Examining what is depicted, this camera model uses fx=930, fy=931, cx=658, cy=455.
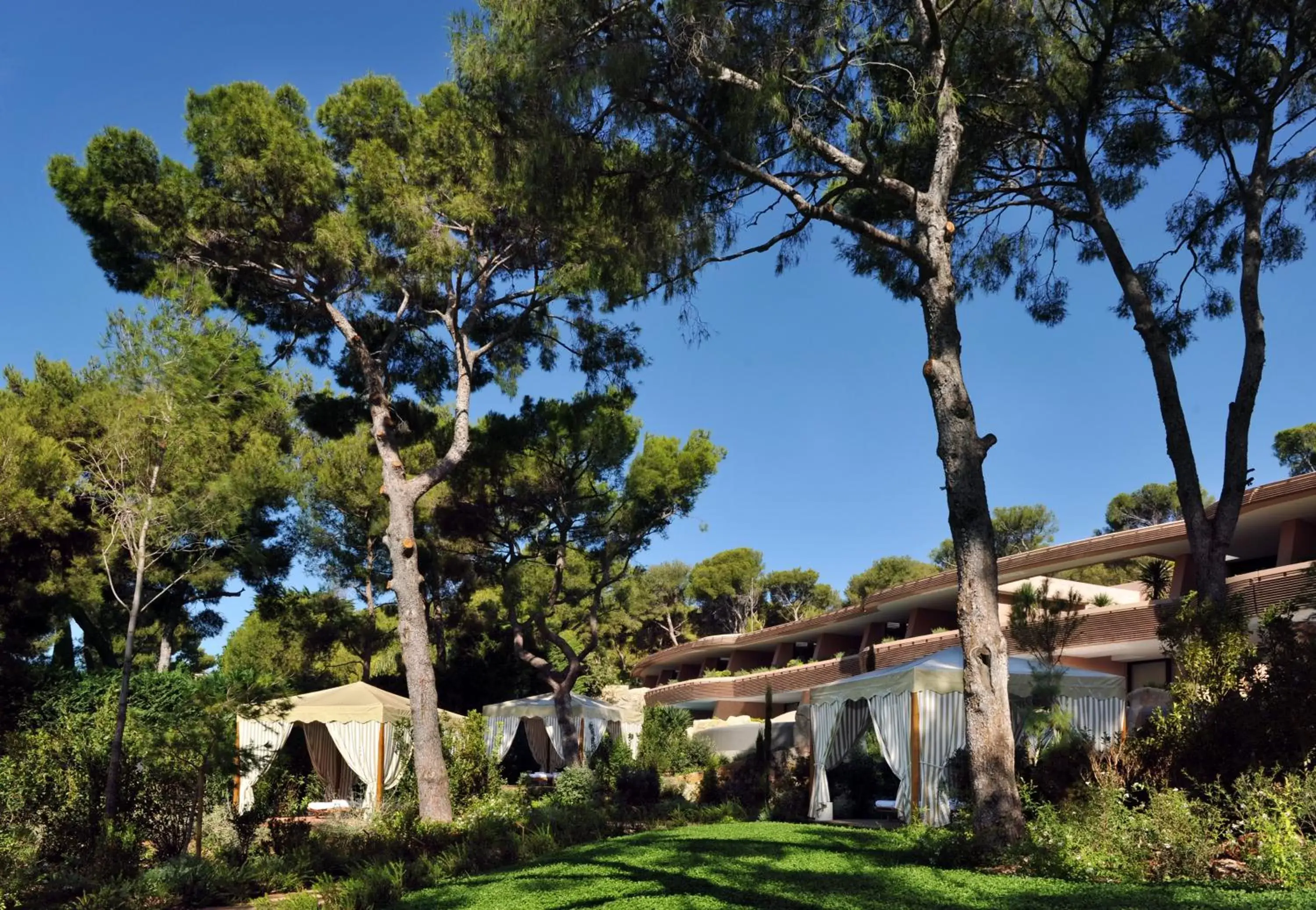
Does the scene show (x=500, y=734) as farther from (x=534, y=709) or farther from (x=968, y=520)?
(x=968, y=520)

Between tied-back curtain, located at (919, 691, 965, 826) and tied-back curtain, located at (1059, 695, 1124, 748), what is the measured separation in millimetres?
1408

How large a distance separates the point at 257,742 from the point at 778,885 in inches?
451

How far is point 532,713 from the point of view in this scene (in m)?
20.0

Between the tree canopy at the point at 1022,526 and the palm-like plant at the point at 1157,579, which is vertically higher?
the tree canopy at the point at 1022,526

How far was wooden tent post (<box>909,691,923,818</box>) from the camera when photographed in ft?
37.4

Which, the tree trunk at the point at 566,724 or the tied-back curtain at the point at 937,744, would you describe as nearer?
the tied-back curtain at the point at 937,744

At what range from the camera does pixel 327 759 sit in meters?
17.6

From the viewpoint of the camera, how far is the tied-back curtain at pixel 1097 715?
11.6m

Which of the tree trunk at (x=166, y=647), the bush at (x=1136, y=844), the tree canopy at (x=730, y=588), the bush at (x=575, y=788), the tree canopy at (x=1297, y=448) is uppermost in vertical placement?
the tree canopy at (x=1297, y=448)

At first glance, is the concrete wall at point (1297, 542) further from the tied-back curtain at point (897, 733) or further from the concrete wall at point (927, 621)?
the concrete wall at point (927, 621)

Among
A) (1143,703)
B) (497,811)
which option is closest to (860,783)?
(1143,703)

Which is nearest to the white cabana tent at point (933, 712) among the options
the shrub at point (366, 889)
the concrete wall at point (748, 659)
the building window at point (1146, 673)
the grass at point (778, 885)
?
the grass at point (778, 885)

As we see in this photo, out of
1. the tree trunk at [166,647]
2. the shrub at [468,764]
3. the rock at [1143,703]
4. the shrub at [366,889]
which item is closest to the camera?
the shrub at [366,889]

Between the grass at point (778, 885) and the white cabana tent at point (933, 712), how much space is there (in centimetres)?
155
